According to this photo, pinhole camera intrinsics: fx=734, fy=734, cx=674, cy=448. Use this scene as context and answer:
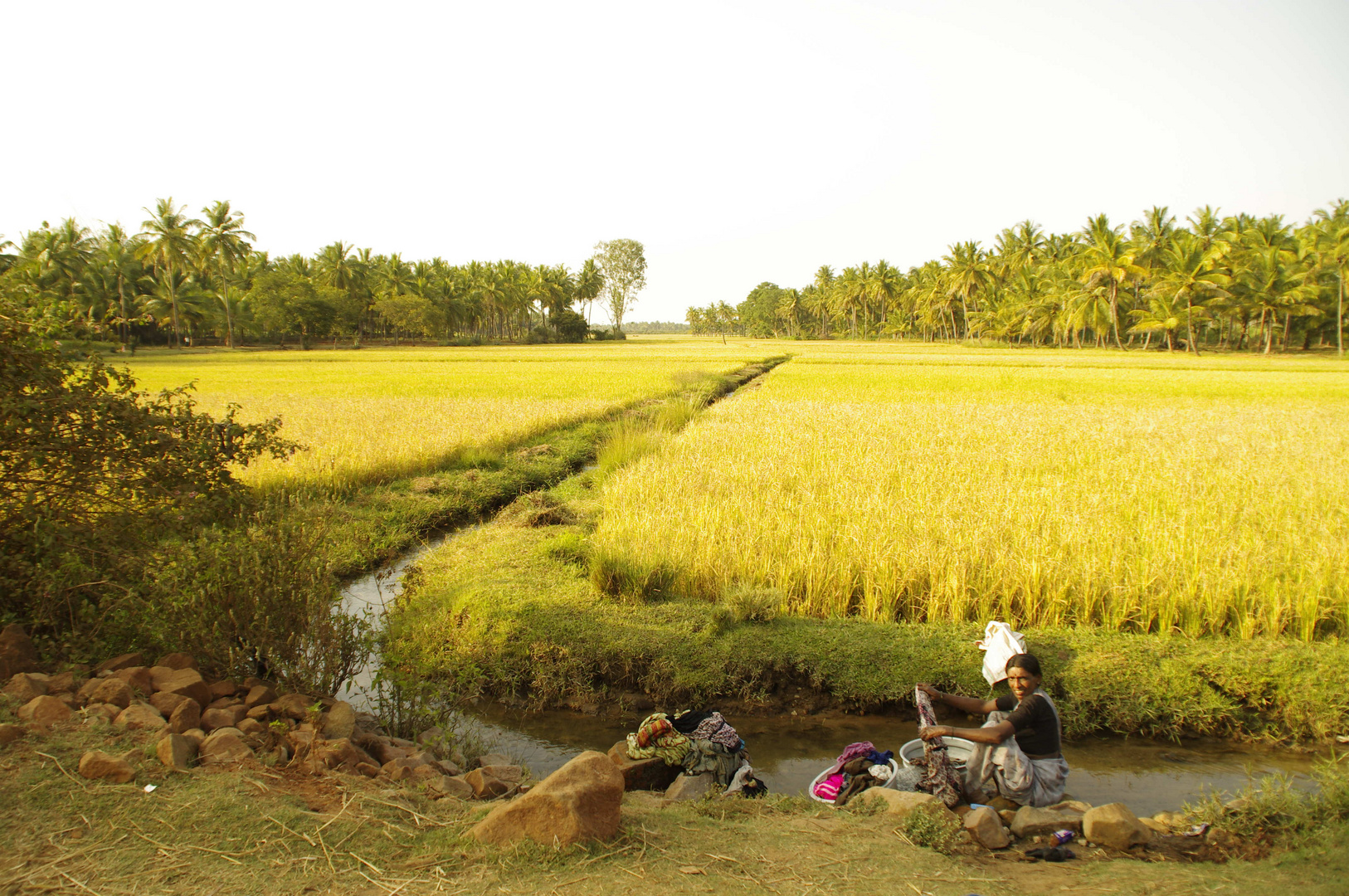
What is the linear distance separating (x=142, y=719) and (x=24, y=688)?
72 cm

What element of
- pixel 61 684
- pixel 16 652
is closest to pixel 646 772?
pixel 61 684

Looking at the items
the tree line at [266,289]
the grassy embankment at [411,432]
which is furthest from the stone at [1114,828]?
the tree line at [266,289]

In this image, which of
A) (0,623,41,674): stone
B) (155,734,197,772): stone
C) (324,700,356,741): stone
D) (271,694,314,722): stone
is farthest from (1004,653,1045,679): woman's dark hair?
(0,623,41,674): stone

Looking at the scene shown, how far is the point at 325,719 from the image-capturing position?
3947 mm

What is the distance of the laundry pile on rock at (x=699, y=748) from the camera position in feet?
13.4

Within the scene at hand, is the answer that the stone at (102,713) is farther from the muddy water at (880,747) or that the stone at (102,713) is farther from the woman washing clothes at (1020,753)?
the woman washing clothes at (1020,753)

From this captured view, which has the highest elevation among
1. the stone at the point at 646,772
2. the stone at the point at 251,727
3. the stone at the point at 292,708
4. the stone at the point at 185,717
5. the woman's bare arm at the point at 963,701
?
the stone at the point at 185,717

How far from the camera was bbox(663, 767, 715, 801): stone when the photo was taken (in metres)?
3.86

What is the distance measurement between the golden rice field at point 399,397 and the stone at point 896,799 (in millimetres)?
8433

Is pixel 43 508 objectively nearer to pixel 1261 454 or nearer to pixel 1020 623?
pixel 1020 623

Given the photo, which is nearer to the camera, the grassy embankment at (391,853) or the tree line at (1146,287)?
the grassy embankment at (391,853)

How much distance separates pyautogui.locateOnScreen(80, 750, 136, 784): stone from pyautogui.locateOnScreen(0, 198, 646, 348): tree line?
39.3 meters

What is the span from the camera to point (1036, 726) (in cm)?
395

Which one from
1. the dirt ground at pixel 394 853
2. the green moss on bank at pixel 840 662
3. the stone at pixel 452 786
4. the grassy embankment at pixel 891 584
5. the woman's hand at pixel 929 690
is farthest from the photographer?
the grassy embankment at pixel 891 584
